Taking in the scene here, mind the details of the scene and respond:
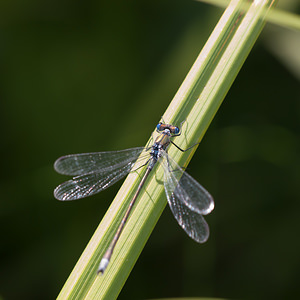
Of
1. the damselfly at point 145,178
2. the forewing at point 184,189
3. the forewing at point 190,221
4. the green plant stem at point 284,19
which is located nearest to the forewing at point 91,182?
the damselfly at point 145,178

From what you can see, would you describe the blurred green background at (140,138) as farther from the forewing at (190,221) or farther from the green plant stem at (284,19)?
the forewing at (190,221)

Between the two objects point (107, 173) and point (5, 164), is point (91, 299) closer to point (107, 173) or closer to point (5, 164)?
point (107, 173)

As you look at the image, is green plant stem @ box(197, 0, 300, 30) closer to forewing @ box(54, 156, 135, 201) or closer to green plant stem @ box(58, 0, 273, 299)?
green plant stem @ box(58, 0, 273, 299)

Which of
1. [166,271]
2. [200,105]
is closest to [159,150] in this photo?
[200,105]

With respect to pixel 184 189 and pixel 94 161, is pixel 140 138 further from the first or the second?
pixel 184 189

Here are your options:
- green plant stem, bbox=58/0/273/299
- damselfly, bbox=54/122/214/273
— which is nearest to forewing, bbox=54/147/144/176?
damselfly, bbox=54/122/214/273

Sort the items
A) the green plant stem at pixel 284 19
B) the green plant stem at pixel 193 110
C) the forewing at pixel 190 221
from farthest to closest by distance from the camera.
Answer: the green plant stem at pixel 284 19
the forewing at pixel 190 221
the green plant stem at pixel 193 110

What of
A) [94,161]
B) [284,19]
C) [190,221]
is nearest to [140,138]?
[94,161]
